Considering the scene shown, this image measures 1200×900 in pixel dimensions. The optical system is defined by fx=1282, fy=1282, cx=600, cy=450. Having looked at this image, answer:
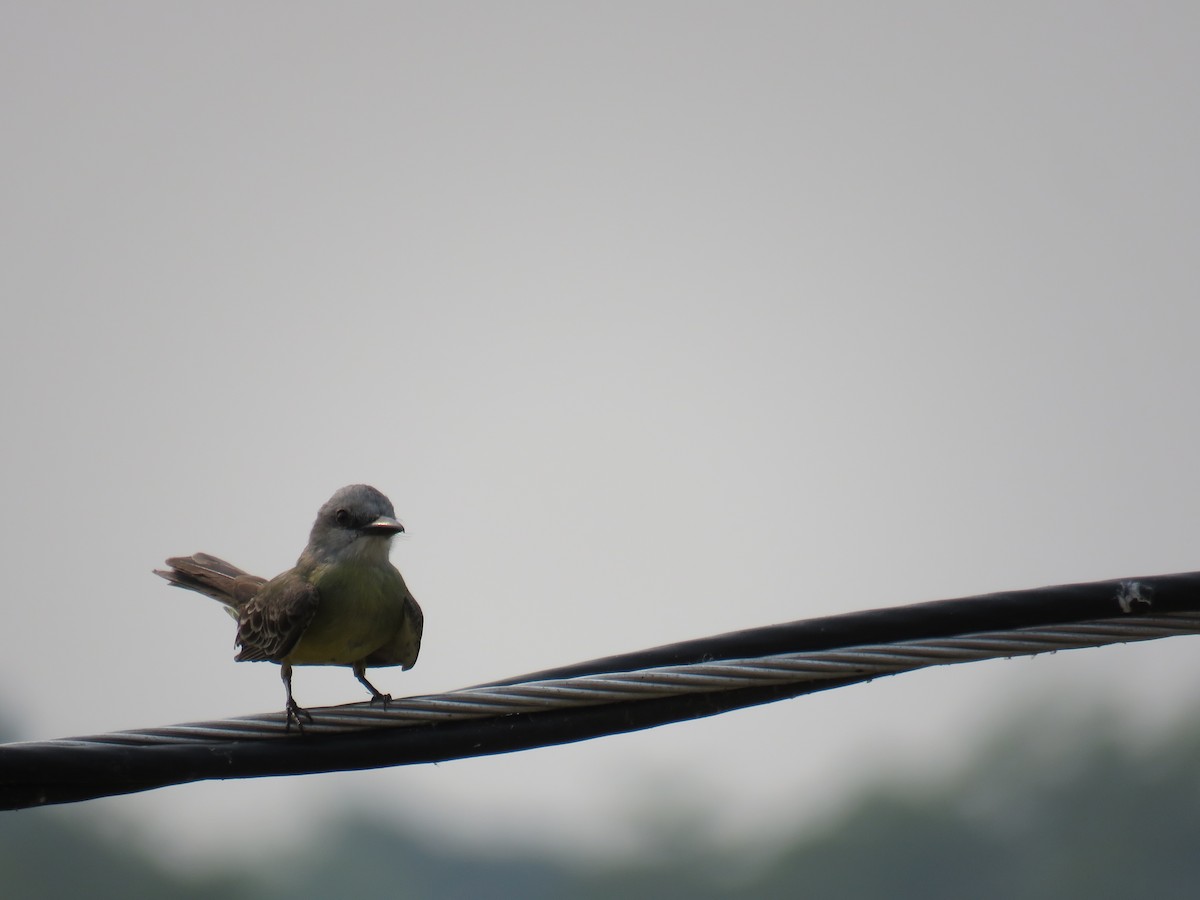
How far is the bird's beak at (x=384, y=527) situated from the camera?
6.75m

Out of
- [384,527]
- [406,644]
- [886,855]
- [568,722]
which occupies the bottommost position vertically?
[886,855]

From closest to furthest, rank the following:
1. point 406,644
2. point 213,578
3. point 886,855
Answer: point 406,644 → point 213,578 → point 886,855

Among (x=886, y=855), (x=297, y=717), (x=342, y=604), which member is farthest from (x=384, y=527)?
(x=886, y=855)

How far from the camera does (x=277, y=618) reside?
6.61m

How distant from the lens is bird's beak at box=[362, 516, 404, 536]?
6750 millimetres

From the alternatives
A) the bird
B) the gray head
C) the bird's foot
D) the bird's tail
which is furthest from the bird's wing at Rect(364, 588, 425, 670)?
the bird's foot

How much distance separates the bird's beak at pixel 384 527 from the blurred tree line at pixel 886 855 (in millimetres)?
24191

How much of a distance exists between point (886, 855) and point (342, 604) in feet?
144

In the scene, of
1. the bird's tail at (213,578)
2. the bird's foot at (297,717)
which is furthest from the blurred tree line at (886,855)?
the bird's foot at (297,717)

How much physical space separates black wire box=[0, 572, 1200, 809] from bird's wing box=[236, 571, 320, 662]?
2342 millimetres

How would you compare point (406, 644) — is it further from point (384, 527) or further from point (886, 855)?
point (886, 855)

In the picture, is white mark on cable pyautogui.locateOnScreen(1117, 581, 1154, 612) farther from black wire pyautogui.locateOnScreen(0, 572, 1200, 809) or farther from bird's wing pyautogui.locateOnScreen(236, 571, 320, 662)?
bird's wing pyautogui.locateOnScreen(236, 571, 320, 662)

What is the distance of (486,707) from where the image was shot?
13.4ft

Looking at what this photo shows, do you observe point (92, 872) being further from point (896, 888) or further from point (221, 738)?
point (221, 738)
